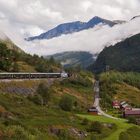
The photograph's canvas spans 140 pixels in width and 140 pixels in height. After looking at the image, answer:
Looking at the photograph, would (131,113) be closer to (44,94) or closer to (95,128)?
(44,94)

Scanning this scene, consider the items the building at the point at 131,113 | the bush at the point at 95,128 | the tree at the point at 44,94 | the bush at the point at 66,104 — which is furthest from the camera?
the building at the point at 131,113

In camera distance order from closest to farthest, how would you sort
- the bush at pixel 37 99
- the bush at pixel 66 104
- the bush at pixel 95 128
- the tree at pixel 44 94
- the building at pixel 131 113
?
the bush at pixel 95 128 → the bush at pixel 37 99 → the tree at pixel 44 94 → the bush at pixel 66 104 → the building at pixel 131 113

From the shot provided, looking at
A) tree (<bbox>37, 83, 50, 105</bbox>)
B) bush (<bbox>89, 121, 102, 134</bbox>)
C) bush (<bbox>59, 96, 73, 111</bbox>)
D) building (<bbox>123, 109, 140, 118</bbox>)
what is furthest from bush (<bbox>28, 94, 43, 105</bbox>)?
building (<bbox>123, 109, 140, 118</bbox>)

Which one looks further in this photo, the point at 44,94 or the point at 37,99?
the point at 44,94

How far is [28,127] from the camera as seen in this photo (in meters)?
89.5

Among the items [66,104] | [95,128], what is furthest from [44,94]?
[95,128]

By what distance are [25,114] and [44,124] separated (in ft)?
34.1

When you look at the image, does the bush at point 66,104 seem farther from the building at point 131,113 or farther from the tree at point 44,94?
the building at point 131,113

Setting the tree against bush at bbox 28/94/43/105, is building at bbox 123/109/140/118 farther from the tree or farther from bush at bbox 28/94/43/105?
bush at bbox 28/94/43/105

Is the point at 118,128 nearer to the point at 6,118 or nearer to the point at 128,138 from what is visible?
the point at 128,138

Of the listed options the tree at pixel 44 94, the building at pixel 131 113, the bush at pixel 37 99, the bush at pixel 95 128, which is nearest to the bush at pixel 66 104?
the tree at pixel 44 94

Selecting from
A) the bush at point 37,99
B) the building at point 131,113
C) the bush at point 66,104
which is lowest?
the building at point 131,113

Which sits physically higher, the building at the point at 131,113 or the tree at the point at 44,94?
the tree at the point at 44,94

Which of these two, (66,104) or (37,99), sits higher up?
(37,99)
